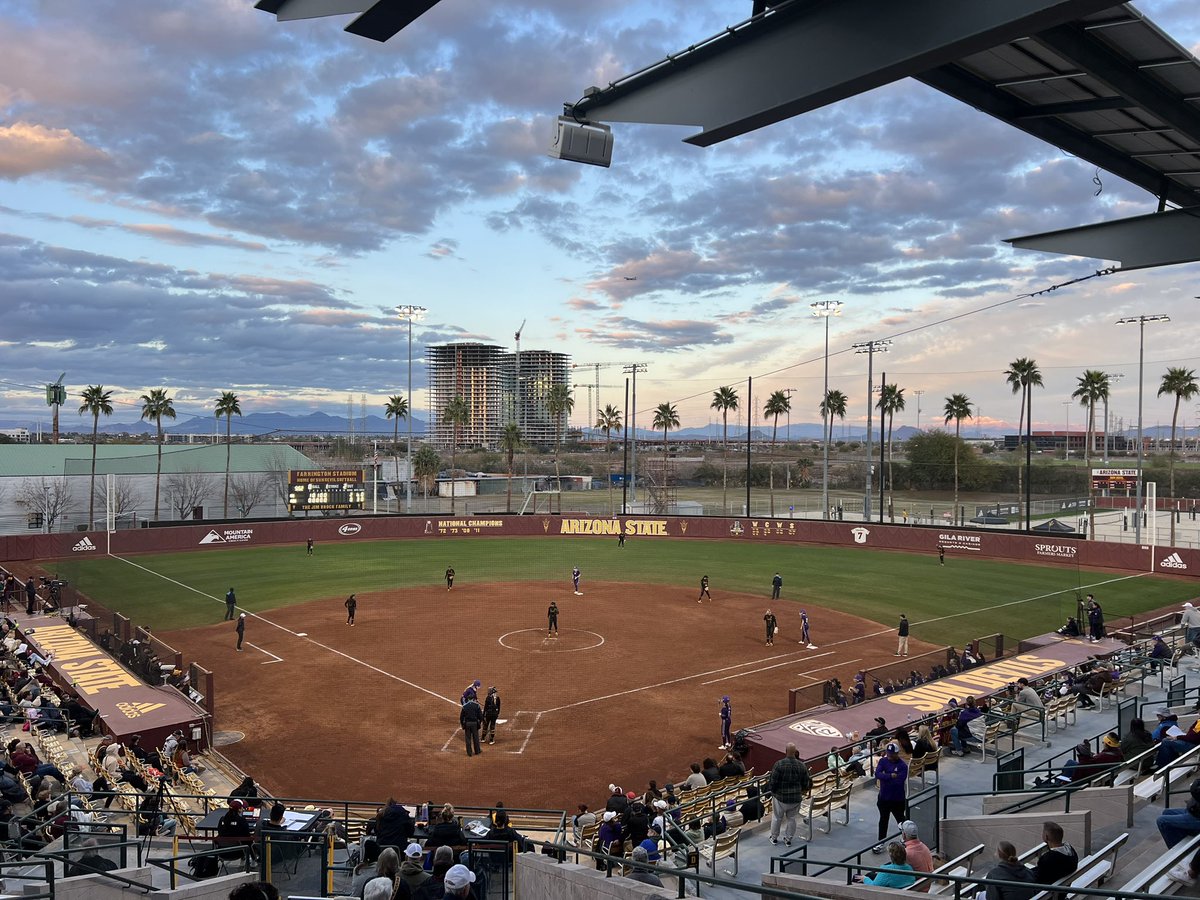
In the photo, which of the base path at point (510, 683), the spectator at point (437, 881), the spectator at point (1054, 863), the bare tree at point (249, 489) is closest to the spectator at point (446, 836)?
the spectator at point (437, 881)

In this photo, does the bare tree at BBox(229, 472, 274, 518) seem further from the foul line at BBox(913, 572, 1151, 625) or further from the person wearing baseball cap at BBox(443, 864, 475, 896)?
the person wearing baseball cap at BBox(443, 864, 475, 896)

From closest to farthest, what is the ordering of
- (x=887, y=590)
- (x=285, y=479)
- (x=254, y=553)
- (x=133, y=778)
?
(x=133, y=778) → (x=887, y=590) → (x=254, y=553) → (x=285, y=479)

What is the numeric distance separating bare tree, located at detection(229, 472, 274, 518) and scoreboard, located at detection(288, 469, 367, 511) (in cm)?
1346

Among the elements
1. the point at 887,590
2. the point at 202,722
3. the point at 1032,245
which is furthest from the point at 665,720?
the point at 887,590

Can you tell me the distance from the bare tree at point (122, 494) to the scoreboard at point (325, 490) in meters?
15.9

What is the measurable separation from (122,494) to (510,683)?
62.1m

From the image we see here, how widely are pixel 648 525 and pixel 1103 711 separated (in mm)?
51244

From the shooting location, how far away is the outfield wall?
53.4 metres

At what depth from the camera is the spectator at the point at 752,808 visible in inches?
572

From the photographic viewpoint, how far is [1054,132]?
21.1 feet

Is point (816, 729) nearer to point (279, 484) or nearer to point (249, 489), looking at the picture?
point (279, 484)

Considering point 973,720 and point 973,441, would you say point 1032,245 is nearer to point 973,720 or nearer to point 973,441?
point 973,720

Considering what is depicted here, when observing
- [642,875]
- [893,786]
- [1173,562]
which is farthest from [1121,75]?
[1173,562]

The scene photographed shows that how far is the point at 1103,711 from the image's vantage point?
1930cm
